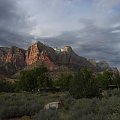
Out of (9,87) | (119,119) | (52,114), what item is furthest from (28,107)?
(9,87)

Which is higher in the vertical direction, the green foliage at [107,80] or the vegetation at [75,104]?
the green foliage at [107,80]

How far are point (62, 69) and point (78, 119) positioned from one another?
612 ft

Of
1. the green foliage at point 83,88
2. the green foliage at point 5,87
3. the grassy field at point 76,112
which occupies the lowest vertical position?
the grassy field at point 76,112

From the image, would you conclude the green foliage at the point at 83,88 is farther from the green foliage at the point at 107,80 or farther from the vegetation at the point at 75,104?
the green foliage at the point at 107,80

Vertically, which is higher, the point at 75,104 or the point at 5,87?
the point at 5,87

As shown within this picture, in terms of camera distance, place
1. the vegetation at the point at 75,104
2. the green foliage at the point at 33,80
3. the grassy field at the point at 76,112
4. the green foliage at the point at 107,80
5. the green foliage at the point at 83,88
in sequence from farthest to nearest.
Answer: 1. the green foliage at the point at 107,80
2. the green foliage at the point at 33,80
3. the green foliage at the point at 83,88
4. the vegetation at the point at 75,104
5. the grassy field at the point at 76,112

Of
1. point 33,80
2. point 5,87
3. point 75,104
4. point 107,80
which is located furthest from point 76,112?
point 5,87

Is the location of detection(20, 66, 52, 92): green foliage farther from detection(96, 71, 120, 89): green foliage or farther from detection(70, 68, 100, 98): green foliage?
detection(70, 68, 100, 98): green foliage

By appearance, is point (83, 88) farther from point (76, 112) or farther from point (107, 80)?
point (107, 80)

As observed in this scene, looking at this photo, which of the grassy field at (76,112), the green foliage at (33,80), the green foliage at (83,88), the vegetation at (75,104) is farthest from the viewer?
the green foliage at (33,80)

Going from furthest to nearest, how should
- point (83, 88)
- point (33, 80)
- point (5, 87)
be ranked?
point (5, 87) → point (33, 80) → point (83, 88)

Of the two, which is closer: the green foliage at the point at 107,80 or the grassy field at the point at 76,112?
the grassy field at the point at 76,112

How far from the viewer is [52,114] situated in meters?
15.5

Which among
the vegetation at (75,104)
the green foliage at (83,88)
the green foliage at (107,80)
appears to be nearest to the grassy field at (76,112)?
the vegetation at (75,104)
